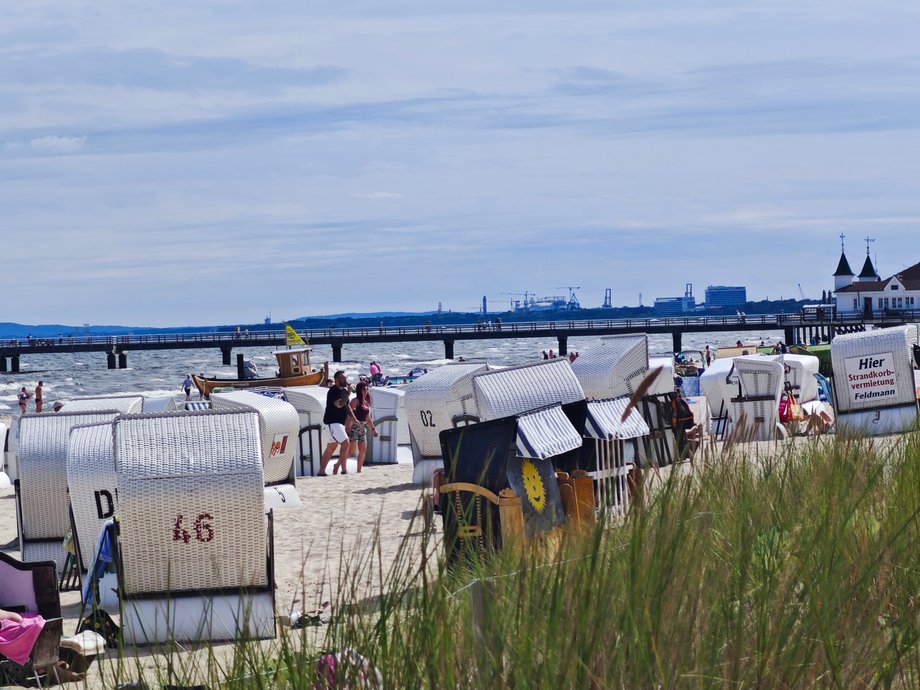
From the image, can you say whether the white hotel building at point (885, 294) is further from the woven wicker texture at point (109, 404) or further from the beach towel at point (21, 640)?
the beach towel at point (21, 640)

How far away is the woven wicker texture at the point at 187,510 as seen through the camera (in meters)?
7.26

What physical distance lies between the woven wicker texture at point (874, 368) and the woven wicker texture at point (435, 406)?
4909 mm

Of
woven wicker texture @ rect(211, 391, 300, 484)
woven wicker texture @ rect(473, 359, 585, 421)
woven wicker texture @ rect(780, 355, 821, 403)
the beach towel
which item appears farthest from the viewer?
woven wicker texture @ rect(780, 355, 821, 403)

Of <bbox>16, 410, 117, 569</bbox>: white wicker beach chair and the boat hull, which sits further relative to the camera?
the boat hull

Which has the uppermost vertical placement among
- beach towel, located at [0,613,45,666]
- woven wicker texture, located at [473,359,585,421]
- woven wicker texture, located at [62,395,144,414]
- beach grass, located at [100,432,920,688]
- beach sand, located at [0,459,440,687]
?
woven wicker texture, located at [473,359,585,421]

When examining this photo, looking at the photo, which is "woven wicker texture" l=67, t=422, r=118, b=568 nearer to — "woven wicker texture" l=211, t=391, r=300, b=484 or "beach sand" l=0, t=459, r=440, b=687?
"beach sand" l=0, t=459, r=440, b=687

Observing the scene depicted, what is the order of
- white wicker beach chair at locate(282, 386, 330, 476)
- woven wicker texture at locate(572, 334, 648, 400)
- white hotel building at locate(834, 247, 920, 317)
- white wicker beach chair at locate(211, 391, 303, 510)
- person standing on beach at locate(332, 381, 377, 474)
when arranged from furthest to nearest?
white hotel building at locate(834, 247, 920, 317)
white wicker beach chair at locate(282, 386, 330, 476)
person standing on beach at locate(332, 381, 377, 474)
woven wicker texture at locate(572, 334, 648, 400)
white wicker beach chair at locate(211, 391, 303, 510)

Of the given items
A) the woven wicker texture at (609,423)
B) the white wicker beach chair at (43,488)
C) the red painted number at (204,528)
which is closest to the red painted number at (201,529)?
the red painted number at (204,528)

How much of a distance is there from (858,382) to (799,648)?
1328cm

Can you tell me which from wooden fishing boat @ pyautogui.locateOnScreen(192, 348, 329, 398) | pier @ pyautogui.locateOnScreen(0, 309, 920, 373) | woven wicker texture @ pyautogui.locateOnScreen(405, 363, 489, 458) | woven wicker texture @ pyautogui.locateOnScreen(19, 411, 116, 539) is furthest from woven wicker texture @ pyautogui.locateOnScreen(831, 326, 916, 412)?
pier @ pyautogui.locateOnScreen(0, 309, 920, 373)

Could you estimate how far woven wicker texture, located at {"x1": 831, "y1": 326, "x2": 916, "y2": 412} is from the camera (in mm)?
15516

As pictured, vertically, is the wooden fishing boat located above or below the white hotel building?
below

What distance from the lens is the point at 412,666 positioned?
317cm

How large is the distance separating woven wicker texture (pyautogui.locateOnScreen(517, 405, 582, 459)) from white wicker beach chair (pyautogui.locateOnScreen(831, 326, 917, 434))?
8032mm
